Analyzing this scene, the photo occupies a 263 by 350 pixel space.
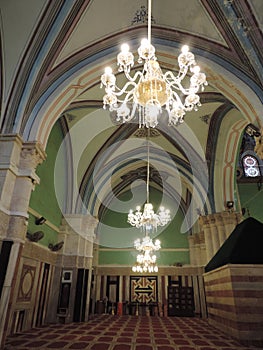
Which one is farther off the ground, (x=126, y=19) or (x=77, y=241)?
(x=126, y=19)

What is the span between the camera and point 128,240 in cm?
1275

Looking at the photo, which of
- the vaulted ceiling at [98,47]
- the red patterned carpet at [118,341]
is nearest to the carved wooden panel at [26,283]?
the red patterned carpet at [118,341]

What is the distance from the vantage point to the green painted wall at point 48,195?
6464mm

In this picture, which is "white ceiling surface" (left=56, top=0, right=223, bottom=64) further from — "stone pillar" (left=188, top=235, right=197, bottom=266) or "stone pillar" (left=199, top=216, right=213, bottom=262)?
"stone pillar" (left=188, top=235, right=197, bottom=266)

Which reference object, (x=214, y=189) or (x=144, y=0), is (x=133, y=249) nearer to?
(x=214, y=189)

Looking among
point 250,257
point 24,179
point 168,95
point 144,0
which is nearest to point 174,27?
point 144,0

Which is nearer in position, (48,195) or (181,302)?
(48,195)

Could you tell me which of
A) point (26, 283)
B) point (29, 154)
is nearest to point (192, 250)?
point (26, 283)

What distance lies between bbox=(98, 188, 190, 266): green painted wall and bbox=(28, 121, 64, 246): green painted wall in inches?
206

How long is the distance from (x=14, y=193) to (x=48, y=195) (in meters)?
3.07

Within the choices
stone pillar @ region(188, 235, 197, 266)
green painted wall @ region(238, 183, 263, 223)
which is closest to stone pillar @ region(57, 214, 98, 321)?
stone pillar @ region(188, 235, 197, 266)

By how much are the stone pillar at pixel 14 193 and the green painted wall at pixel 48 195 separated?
2055mm

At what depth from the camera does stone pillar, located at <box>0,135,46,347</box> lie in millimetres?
3718

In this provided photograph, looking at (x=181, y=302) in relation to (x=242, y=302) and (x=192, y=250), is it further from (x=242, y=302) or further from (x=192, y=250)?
(x=242, y=302)
